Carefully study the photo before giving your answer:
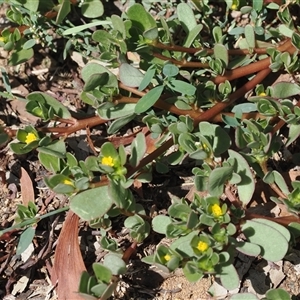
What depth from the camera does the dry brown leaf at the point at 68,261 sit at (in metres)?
2.56

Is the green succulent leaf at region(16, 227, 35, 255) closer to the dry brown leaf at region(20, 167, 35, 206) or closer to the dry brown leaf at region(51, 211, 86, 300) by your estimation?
the dry brown leaf at region(51, 211, 86, 300)

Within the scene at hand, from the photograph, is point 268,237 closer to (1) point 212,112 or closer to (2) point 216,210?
(2) point 216,210

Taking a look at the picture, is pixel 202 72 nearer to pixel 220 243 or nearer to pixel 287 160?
pixel 287 160

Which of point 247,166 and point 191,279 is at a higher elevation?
point 247,166

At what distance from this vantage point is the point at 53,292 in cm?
269

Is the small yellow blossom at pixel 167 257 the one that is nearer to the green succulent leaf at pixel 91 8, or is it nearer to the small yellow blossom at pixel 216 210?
the small yellow blossom at pixel 216 210

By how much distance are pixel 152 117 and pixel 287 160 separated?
774 millimetres

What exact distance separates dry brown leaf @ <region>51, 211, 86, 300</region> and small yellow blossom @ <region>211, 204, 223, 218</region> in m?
0.66

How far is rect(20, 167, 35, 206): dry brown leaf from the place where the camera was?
288 cm

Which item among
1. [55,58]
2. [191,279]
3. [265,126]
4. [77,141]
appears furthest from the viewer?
[55,58]

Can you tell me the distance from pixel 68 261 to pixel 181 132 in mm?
783

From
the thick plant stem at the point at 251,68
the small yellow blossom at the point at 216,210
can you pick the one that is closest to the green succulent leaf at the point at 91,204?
the small yellow blossom at the point at 216,210

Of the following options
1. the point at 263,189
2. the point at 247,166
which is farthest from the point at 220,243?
the point at 263,189

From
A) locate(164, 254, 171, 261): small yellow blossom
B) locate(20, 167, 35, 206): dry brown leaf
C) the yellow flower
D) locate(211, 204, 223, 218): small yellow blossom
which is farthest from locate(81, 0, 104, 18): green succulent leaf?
locate(164, 254, 171, 261): small yellow blossom
